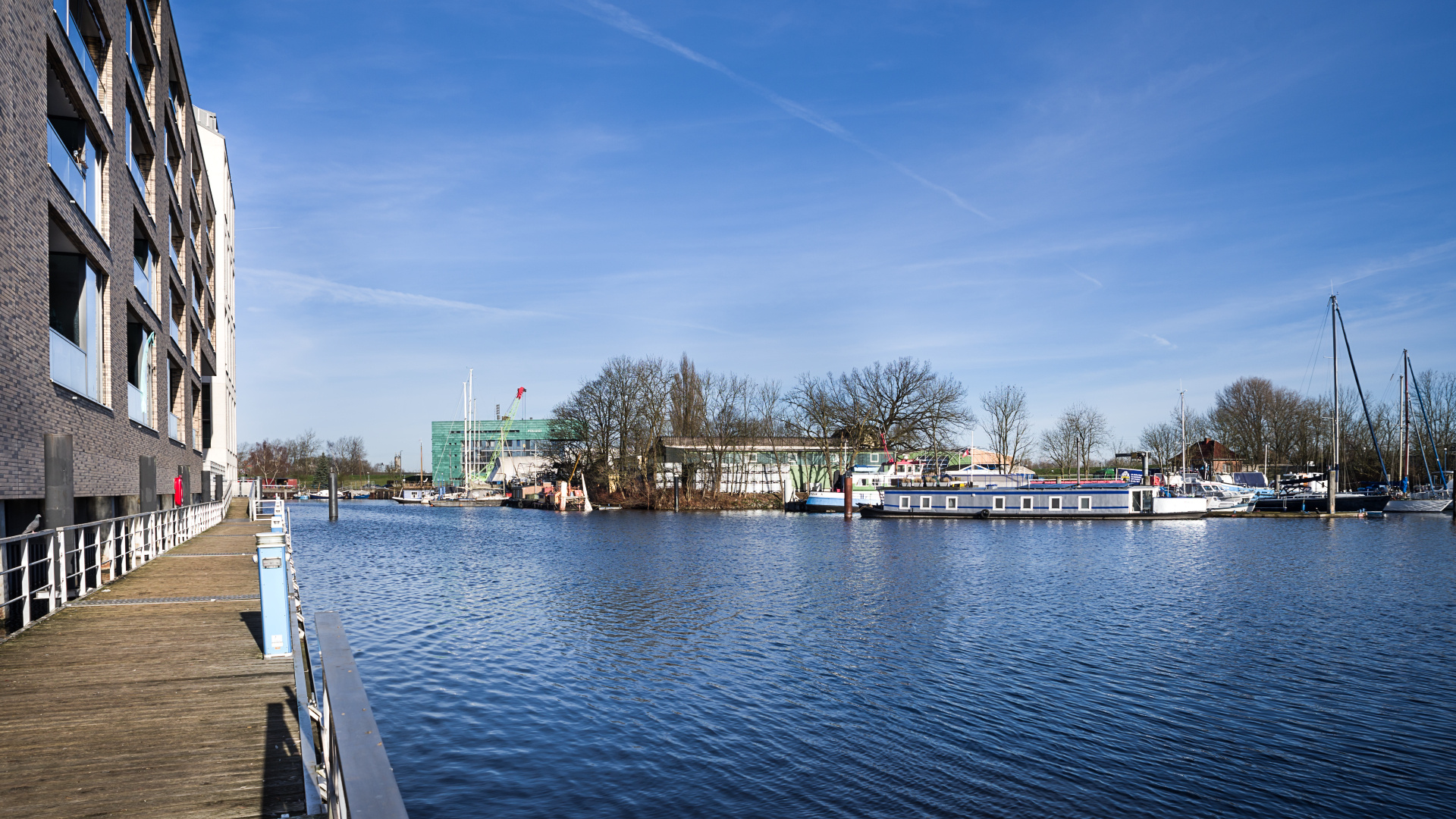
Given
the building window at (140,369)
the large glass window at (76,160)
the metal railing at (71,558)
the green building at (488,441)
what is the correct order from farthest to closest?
the green building at (488,441), the building window at (140,369), the large glass window at (76,160), the metal railing at (71,558)

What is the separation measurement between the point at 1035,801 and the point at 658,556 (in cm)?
2696

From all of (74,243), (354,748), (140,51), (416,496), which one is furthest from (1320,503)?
(416,496)

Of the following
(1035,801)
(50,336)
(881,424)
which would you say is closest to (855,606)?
(1035,801)

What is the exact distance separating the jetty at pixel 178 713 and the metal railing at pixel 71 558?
0.10 m

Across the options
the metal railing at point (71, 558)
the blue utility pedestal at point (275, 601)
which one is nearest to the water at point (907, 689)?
the blue utility pedestal at point (275, 601)

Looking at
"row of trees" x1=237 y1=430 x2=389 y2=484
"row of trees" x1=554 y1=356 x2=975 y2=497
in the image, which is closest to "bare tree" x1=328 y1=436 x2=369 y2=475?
"row of trees" x1=237 y1=430 x2=389 y2=484

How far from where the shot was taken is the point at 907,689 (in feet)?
47.5

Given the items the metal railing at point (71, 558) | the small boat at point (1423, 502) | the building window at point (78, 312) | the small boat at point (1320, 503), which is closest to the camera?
the metal railing at point (71, 558)

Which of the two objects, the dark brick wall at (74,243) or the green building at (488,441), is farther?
the green building at (488,441)

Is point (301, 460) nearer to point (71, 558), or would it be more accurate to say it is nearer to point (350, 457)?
point (350, 457)

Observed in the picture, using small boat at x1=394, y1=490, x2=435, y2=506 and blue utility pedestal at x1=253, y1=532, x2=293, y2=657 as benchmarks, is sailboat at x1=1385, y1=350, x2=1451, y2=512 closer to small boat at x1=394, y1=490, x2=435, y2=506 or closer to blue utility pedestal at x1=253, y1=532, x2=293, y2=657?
blue utility pedestal at x1=253, y1=532, x2=293, y2=657

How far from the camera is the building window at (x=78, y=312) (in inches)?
701

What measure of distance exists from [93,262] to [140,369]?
7.32 meters

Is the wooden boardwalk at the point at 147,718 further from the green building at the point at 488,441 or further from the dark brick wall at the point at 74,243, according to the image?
the green building at the point at 488,441
